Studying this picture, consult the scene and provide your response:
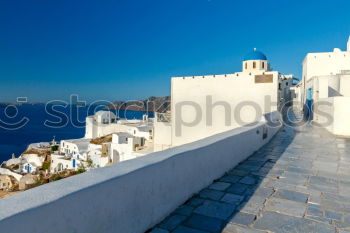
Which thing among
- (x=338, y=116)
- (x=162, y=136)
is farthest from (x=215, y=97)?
(x=338, y=116)

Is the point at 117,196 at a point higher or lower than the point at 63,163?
higher

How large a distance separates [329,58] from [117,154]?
21.5 meters

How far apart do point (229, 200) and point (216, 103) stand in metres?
16.2

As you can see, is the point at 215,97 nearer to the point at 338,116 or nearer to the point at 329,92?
the point at 329,92

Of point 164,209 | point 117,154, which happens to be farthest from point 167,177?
point 117,154

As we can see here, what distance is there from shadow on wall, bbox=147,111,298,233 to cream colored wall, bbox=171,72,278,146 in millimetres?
12955

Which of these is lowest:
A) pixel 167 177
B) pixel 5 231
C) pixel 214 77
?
pixel 167 177

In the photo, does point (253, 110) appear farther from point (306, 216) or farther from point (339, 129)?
point (306, 216)

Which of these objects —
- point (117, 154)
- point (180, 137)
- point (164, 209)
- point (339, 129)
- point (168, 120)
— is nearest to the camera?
point (164, 209)

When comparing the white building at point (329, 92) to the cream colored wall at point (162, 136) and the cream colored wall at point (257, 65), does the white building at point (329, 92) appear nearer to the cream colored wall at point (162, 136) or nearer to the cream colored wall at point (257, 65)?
the cream colored wall at point (257, 65)

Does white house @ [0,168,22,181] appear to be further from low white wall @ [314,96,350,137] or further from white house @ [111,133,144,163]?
low white wall @ [314,96,350,137]

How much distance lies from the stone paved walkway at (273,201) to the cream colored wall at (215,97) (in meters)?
12.2

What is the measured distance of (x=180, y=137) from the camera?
20750mm

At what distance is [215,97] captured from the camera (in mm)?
19219
